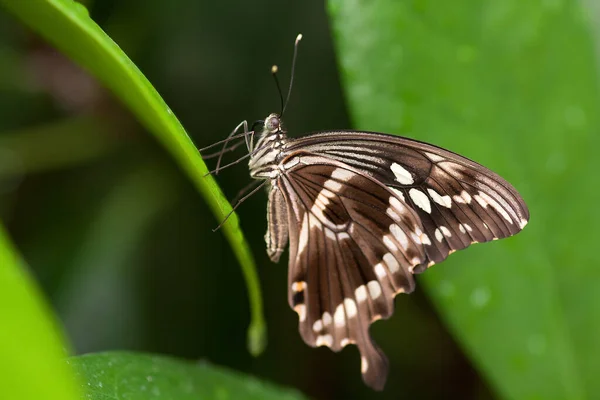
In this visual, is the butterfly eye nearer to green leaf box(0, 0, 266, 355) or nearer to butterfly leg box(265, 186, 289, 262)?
butterfly leg box(265, 186, 289, 262)

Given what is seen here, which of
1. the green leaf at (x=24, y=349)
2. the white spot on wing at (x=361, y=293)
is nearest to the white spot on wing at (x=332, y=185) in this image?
the white spot on wing at (x=361, y=293)

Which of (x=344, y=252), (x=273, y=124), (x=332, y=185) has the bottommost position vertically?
(x=344, y=252)

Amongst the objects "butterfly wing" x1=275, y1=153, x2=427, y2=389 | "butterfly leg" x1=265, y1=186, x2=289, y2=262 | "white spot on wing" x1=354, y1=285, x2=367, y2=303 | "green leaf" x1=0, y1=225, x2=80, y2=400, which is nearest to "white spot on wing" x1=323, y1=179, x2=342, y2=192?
"butterfly wing" x1=275, y1=153, x2=427, y2=389

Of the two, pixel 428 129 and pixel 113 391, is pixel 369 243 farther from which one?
pixel 113 391

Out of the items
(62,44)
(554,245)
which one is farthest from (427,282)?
(62,44)

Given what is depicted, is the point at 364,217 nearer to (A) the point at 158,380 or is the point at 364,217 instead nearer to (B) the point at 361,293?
(B) the point at 361,293

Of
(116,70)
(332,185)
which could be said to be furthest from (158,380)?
(332,185)

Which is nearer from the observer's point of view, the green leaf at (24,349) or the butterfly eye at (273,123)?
the green leaf at (24,349)

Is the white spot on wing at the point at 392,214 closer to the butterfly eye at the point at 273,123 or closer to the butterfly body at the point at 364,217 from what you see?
the butterfly body at the point at 364,217
